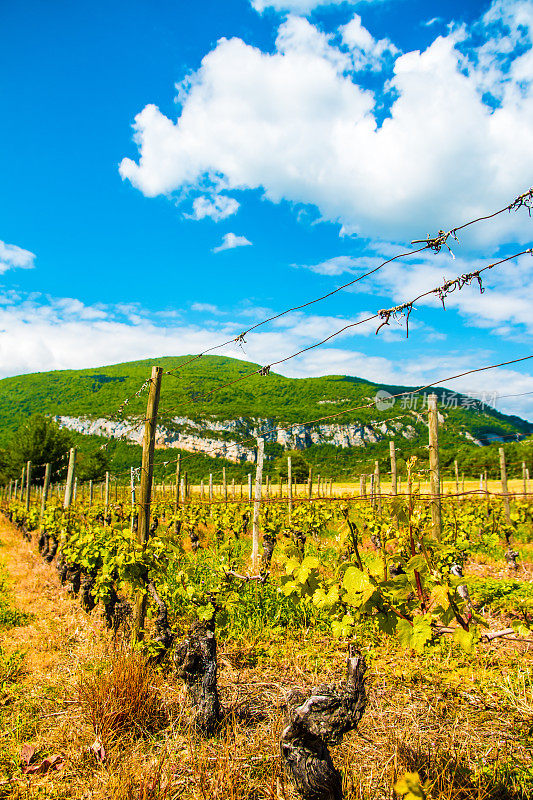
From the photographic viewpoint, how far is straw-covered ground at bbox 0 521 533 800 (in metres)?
2.15

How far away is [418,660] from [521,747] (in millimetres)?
1420

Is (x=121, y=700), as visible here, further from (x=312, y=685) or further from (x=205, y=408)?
(x=205, y=408)

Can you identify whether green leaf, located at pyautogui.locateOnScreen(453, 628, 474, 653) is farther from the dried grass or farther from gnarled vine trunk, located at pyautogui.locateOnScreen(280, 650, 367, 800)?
the dried grass

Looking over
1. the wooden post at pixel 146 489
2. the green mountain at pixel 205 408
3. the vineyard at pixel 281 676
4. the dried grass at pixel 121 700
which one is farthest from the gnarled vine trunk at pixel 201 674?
the green mountain at pixel 205 408

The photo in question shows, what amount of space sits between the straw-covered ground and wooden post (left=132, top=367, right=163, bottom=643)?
0.27m

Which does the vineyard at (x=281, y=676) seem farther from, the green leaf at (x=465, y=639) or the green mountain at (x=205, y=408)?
the green mountain at (x=205, y=408)

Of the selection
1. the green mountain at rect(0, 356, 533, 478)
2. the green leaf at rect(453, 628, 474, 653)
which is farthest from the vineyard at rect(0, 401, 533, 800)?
the green mountain at rect(0, 356, 533, 478)

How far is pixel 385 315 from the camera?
2.24 meters

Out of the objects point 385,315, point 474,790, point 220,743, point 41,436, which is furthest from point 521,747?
point 41,436

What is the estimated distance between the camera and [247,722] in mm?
2791

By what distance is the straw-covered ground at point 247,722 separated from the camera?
7.07 ft

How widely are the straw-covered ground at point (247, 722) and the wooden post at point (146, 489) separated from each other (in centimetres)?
27

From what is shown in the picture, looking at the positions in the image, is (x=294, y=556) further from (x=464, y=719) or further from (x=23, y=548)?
(x=23, y=548)

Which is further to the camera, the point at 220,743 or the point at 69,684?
the point at 69,684
